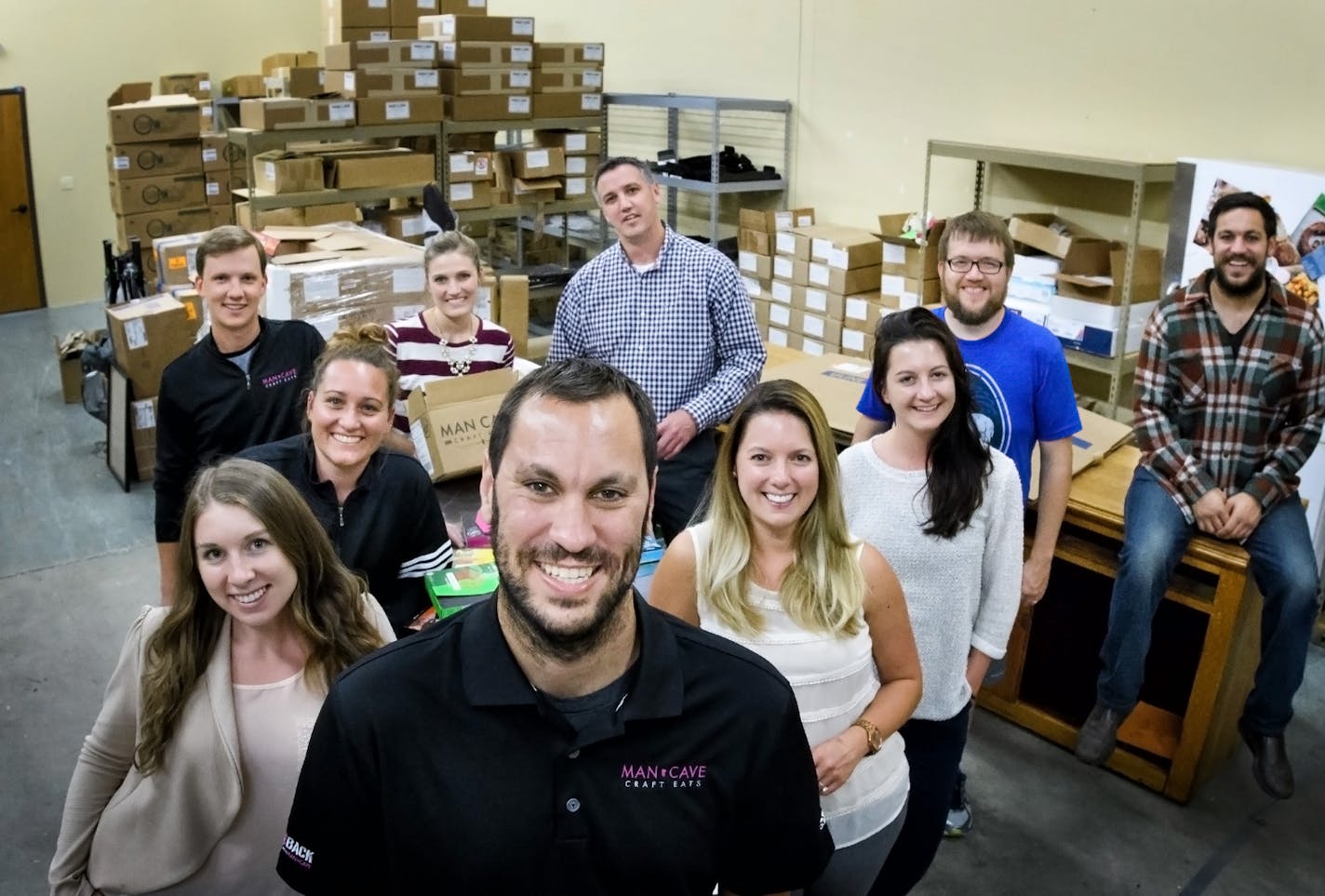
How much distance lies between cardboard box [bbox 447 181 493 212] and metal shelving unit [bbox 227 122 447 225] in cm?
15

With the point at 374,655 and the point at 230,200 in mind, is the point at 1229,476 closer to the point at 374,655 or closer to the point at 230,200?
the point at 374,655

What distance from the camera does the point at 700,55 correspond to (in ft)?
24.1

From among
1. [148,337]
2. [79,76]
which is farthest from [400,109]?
[79,76]

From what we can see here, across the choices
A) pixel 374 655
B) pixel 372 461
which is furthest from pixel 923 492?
pixel 374 655

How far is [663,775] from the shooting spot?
3.97 ft

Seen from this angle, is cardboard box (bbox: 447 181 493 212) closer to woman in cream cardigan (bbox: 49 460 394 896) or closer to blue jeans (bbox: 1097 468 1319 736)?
blue jeans (bbox: 1097 468 1319 736)

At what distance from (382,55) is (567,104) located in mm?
1244

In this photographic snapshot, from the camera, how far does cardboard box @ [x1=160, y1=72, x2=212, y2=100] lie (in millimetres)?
9977

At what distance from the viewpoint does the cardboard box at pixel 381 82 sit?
253 inches

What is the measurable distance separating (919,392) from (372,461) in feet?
3.83

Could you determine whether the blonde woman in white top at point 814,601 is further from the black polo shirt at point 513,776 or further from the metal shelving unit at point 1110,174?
the metal shelving unit at point 1110,174

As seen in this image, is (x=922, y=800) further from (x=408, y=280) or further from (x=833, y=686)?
(x=408, y=280)

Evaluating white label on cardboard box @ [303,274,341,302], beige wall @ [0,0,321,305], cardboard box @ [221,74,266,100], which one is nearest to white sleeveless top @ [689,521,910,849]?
white label on cardboard box @ [303,274,341,302]

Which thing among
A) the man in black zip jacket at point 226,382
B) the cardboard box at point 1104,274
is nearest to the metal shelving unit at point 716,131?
the cardboard box at point 1104,274
